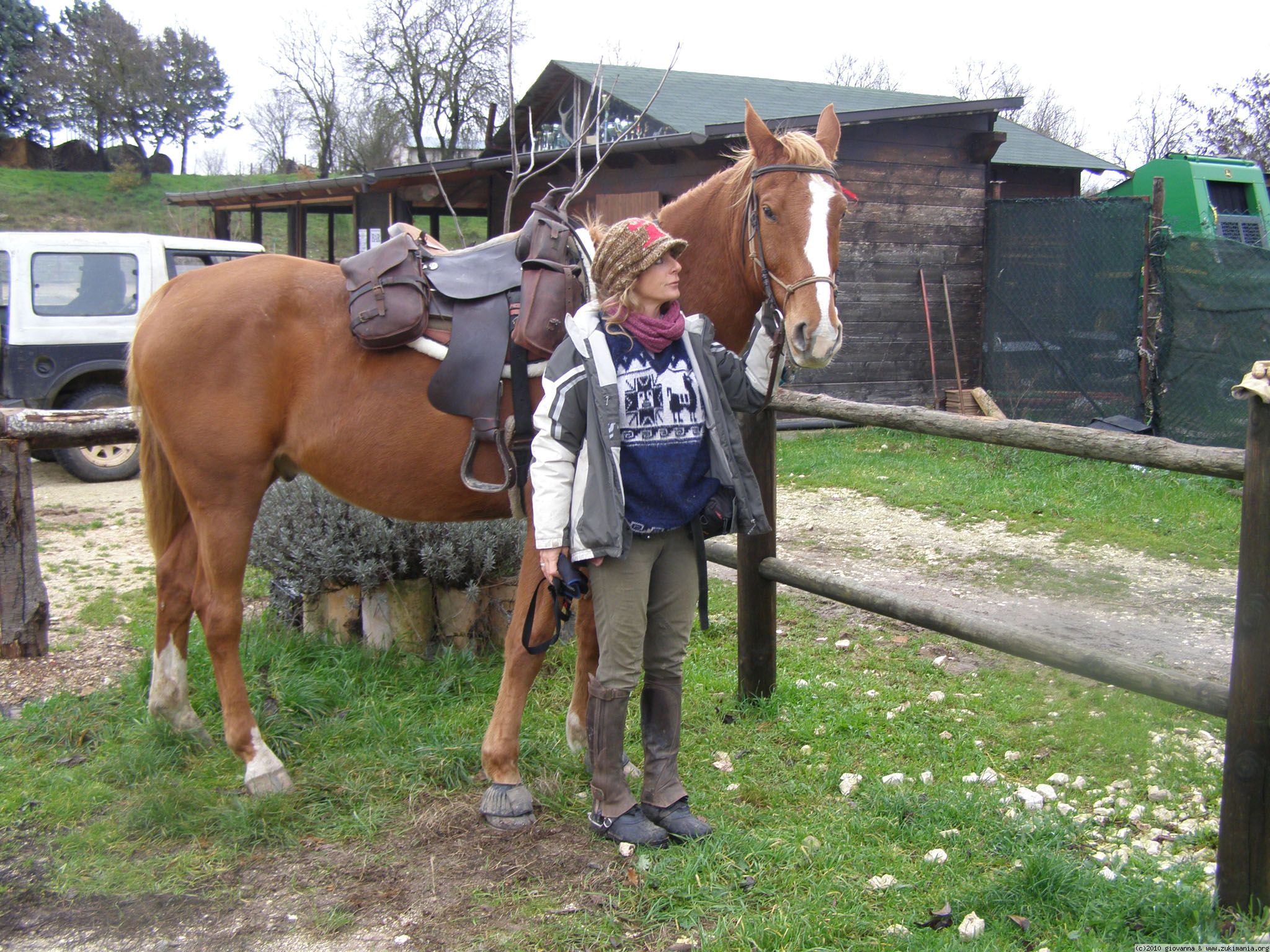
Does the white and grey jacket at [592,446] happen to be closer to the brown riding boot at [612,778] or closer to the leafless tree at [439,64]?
the brown riding boot at [612,778]

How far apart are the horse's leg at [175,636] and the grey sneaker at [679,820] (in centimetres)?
185

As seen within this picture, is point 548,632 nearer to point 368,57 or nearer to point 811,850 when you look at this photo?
point 811,850

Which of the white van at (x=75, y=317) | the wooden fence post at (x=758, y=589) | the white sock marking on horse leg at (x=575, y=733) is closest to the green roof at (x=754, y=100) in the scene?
the white van at (x=75, y=317)

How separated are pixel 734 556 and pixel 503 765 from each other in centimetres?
146

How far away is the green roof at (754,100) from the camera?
43.9ft

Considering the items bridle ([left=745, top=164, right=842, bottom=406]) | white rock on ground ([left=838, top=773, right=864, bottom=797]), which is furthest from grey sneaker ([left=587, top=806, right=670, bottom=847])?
bridle ([left=745, top=164, right=842, bottom=406])

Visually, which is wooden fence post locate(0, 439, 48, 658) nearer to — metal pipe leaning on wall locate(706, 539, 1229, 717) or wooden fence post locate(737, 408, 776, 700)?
wooden fence post locate(737, 408, 776, 700)

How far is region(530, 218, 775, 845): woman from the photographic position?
108 inches

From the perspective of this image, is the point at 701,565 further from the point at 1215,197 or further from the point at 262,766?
the point at 1215,197

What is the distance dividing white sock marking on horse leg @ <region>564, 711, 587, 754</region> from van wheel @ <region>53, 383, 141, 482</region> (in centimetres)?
681

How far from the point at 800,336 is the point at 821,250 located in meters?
0.29

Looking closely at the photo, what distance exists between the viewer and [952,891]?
8.59 ft

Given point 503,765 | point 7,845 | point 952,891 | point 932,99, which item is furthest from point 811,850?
point 932,99

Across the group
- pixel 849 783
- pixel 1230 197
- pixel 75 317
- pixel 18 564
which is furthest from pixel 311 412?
pixel 1230 197
